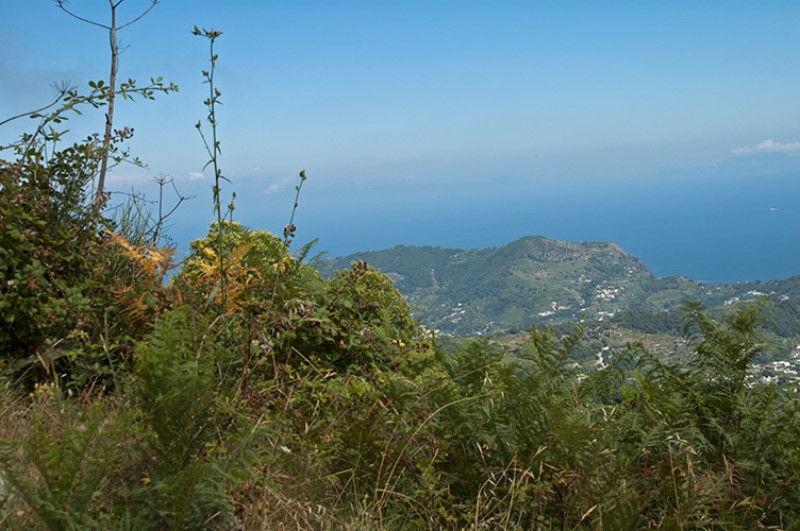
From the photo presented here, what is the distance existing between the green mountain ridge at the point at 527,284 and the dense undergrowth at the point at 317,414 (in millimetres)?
112825

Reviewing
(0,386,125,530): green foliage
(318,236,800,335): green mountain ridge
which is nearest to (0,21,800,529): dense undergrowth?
(0,386,125,530): green foliage

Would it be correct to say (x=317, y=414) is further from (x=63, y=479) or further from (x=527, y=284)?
(x=527, y=284)

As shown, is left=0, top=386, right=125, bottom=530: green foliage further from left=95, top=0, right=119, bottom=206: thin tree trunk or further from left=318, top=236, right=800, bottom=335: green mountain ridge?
left=318, top=236, right=800, bottom=335: green mountain ridge

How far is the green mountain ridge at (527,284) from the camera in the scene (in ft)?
426

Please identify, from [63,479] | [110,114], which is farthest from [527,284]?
[63,479]

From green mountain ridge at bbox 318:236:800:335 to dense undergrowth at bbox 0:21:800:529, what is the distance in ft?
370

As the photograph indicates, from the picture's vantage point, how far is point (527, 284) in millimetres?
155875

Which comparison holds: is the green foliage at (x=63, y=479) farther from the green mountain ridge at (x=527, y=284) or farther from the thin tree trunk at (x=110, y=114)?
the green mountain ridge at (x=527, y=284)

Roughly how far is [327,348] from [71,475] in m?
2.28

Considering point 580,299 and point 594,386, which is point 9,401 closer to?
point 594,386

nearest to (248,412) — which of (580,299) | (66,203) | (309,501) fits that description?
(309,501)

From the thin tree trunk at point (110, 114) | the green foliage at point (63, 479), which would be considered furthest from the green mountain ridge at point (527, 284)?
the green foliage at point (63, 479)

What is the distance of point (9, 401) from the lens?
135 inches

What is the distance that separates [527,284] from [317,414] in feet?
512
